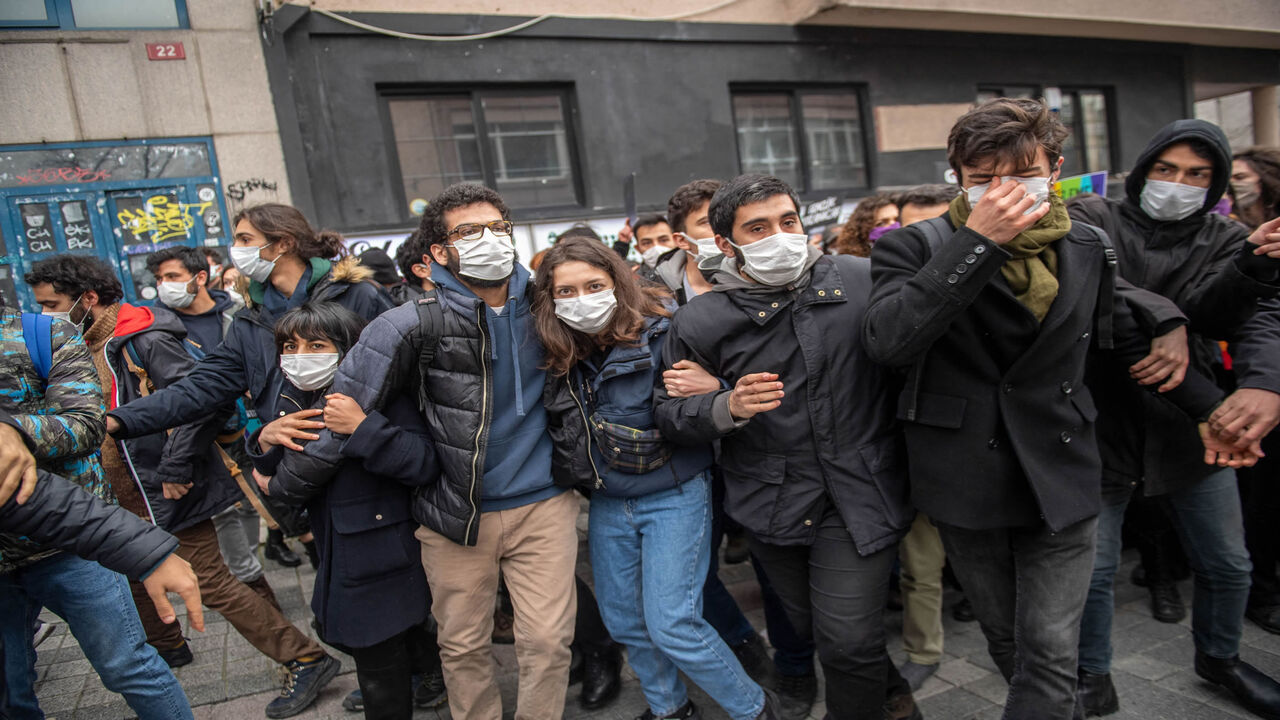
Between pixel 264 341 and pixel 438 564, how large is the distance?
4.37ft

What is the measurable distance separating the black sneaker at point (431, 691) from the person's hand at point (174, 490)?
1488 millimetres

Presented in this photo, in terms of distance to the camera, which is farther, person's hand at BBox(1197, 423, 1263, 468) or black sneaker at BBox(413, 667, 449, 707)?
black sneaker at BBox(413, 667, 449, 707)

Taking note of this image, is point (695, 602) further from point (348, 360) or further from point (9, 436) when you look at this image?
point (9, 436)

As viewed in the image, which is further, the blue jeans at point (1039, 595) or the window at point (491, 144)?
the window at point (491, 144)

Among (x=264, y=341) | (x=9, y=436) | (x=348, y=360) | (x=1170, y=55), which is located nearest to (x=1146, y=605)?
(x=348, y=360)

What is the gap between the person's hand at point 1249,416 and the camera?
2303 millimetres

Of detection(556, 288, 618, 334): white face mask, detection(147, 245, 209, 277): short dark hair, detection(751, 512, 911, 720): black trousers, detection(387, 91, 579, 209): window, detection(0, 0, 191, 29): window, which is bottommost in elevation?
detection(751, 512, 911, 720): black trousers

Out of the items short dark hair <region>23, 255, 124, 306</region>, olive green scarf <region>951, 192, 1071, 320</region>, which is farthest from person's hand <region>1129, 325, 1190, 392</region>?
short dark hair <region>23, 255, 124, 306</region>

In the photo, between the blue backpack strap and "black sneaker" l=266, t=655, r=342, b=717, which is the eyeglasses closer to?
the blue backpack strap

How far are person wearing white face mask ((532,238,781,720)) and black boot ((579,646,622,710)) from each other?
43cm

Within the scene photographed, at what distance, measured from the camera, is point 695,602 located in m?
2.77

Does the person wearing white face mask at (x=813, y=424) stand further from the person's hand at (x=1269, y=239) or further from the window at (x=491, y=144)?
the window at (x=491, y=144)

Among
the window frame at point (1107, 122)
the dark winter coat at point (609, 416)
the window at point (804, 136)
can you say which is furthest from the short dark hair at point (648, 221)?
the window frame at point (1107, 122)

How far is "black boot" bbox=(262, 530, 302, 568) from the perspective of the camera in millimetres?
5293
